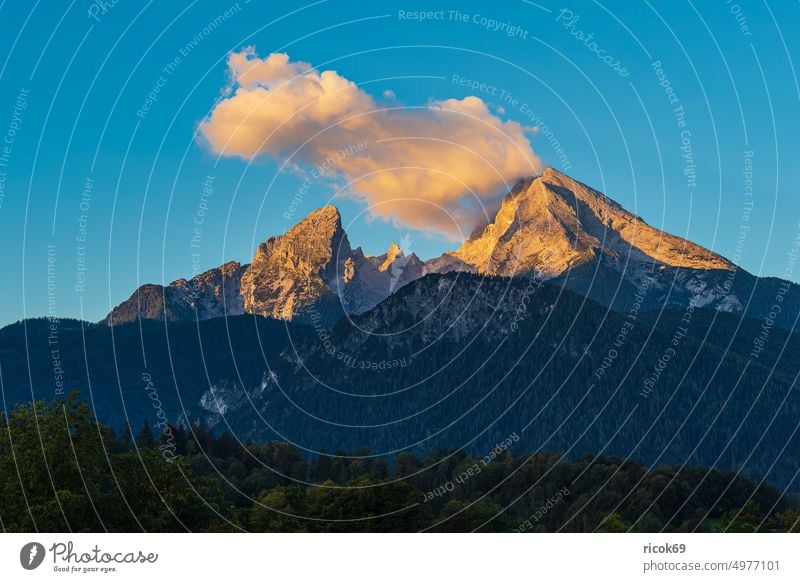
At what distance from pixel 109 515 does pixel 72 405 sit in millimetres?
10620

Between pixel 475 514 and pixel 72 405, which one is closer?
pixel 72 405

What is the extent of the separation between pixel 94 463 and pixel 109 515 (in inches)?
166

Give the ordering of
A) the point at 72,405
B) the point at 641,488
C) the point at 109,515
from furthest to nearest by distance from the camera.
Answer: the point at 641,488 < the point at 72,405 < the point at 109,515

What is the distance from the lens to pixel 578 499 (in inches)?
7869
